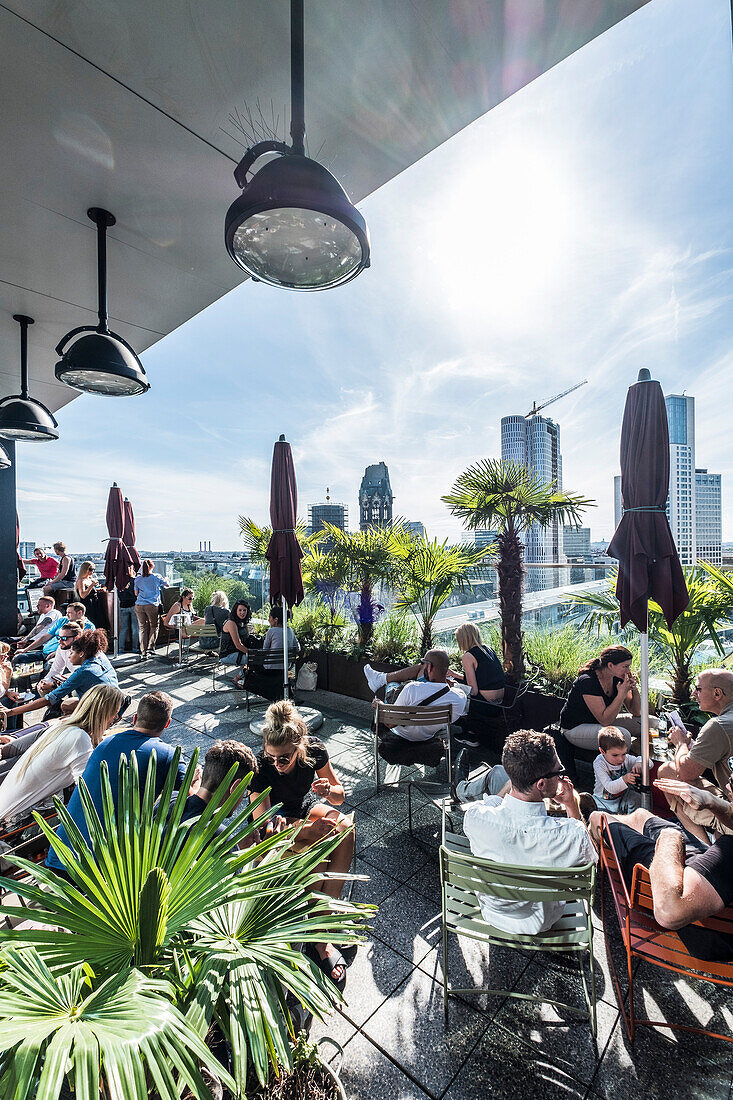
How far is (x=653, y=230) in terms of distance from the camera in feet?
16.1

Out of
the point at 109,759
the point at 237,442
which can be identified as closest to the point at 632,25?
the point at 109,759

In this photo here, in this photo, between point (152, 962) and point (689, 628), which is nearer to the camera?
point (152, 962)

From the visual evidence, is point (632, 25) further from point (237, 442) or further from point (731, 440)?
point (237, 442)

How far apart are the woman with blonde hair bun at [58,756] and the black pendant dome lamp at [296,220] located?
2681mm

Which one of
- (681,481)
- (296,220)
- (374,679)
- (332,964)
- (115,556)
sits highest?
(296,220)

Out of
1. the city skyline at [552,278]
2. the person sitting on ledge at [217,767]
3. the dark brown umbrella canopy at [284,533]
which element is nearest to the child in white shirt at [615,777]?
the city skyline at [552,278]

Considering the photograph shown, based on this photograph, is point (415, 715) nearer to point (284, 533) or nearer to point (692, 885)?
point (692, 885)

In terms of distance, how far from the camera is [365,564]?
6.25 meters

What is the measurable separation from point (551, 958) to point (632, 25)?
15.0 ft

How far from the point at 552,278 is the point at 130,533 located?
8.47m

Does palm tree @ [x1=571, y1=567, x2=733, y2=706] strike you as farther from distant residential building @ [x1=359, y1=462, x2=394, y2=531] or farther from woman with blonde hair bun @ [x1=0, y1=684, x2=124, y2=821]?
distant residential building @ [x1=359, y1=462, x2=394, y2=531]

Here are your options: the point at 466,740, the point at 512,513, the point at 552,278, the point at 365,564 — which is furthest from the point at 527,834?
the point at 552,278

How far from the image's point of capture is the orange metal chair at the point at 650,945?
1615 millimetres

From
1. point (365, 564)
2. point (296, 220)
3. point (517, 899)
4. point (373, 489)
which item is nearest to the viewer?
point (296, 220)
